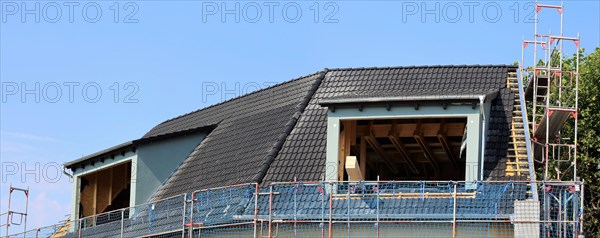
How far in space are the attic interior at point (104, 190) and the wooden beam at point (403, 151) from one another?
988cm

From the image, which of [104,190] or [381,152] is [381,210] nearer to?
[381,152]

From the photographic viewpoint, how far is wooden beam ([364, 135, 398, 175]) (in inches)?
1385

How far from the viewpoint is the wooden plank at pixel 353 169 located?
103ft

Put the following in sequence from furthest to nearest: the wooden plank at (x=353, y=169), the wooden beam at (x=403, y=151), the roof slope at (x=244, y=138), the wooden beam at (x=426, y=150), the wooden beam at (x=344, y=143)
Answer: the wooden beam at (x=403, y=151)
the wooden beam at (x=426, y=150)
the roof slope at (x=244, y=138)
the wooden beam at (x=344, y=143)
the wooden plank at (x=353, y=169)

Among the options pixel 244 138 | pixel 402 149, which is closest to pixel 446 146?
pixel 402 149

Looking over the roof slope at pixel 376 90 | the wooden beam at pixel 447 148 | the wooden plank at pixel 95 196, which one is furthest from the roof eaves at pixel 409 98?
the wooden plank at pixel 95 196

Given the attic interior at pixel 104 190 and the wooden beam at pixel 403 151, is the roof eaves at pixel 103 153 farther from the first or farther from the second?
the wooden beam at pixel 403 151

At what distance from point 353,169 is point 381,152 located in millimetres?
5902

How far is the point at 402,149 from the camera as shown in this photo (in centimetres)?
3659

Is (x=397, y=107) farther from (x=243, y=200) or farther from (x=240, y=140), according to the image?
(x=240, y=140)

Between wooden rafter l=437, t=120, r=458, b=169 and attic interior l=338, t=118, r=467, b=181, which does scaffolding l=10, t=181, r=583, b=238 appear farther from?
wooden rafter l=437, t=120, r=458, b=169

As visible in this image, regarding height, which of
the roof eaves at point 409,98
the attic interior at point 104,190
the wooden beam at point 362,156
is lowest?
the attic interior at point 104,190

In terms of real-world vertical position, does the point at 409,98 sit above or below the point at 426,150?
above

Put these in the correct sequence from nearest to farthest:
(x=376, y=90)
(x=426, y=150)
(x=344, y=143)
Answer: (x=344, y=143), (x=376, y=90), (x=426, y=150)
